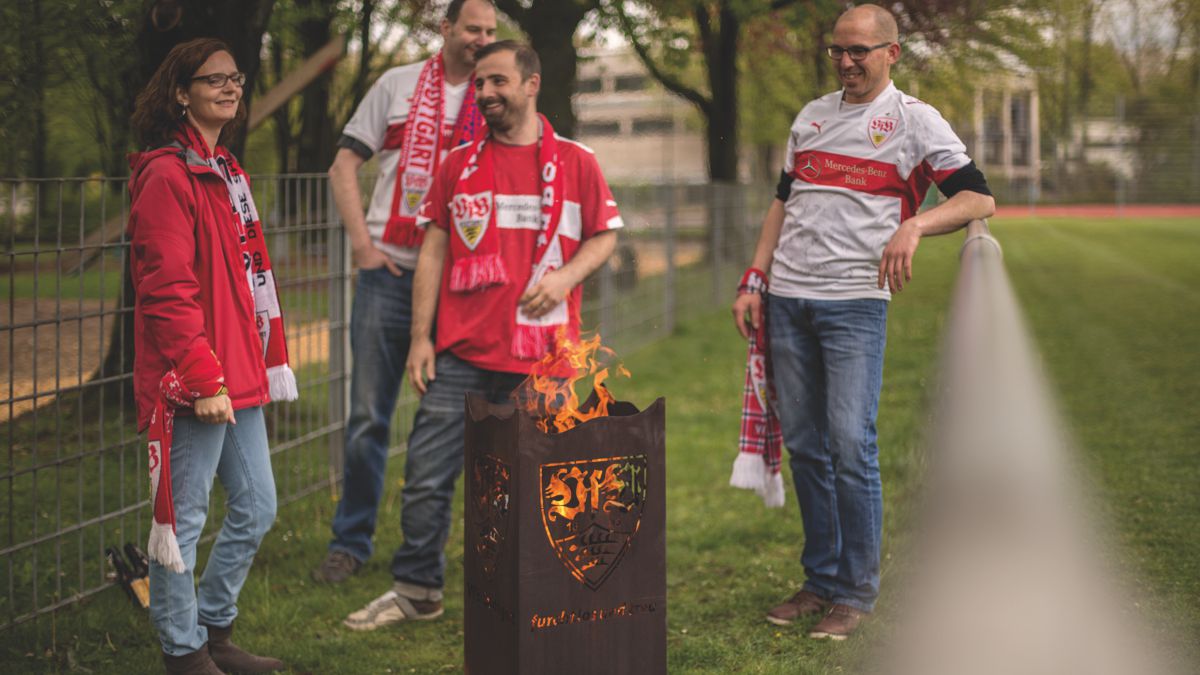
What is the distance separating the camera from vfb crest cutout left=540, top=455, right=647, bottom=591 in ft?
10.8

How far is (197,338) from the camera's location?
3387 mm

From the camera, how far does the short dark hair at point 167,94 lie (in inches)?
141

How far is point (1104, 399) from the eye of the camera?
31.0ft

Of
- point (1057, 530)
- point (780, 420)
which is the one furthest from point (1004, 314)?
point (780, 420)

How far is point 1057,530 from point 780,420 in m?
2.11

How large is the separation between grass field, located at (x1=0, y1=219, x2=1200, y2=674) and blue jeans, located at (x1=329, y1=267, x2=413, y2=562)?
220 mm

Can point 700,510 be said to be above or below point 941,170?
below

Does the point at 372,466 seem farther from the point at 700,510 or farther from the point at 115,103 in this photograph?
the point at 115,103

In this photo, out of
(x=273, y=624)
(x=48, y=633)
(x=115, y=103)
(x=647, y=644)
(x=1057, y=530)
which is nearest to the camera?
(x=1057, y=530)

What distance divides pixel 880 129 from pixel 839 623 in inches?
67.1

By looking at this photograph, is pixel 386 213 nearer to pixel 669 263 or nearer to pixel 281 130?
pixel 281 130

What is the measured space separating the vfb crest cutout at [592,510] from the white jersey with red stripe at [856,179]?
1258 millimetres

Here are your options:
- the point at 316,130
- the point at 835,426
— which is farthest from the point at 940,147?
the point at 316,130

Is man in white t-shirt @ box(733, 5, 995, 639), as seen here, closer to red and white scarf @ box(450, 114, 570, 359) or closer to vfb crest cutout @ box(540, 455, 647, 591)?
red and white scarf @ box(450, 114, 570, 359)
